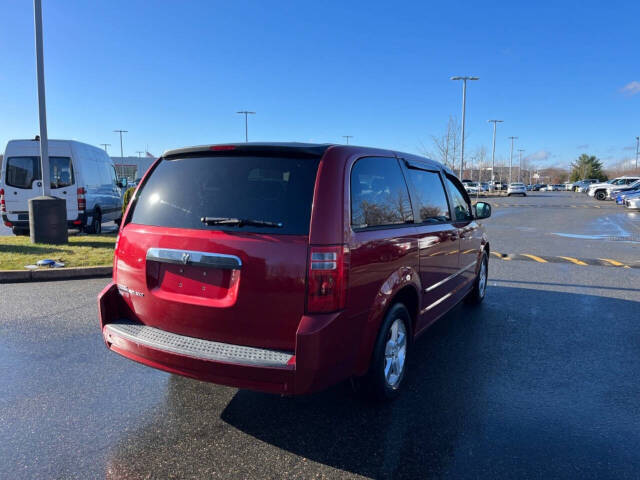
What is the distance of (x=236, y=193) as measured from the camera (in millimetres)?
2996

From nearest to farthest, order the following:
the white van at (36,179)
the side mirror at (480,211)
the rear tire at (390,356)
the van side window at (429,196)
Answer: the rear tire at (390,356) < the van side window at (429,196) < the side mirror at (480,211) < the white van at (36,179)

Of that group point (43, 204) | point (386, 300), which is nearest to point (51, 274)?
point (43, 204)

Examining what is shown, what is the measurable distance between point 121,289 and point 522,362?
11.1 feet

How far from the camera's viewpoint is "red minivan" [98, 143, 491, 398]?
271 centimetres

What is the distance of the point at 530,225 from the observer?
700 inches

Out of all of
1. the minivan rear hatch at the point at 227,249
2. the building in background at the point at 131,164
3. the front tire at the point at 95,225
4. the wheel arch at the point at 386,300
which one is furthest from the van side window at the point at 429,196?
the building in background at the point at 131,164

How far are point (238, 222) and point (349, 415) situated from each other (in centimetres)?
153

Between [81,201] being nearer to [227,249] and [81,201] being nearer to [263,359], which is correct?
[227,249]

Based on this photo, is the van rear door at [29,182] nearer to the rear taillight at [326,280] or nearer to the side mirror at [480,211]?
the side mirror at [480,211]

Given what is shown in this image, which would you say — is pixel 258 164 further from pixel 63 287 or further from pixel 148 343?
pixel 63 287

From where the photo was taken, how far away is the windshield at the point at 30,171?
38.9 ft

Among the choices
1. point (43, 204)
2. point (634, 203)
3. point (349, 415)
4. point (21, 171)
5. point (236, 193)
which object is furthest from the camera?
point (634, 203)

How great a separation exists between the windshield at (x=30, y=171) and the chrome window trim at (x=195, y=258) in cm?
1040

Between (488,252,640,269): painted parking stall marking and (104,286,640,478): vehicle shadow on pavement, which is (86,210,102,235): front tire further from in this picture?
(104,286,640,478): vehicle shadow on pavement
